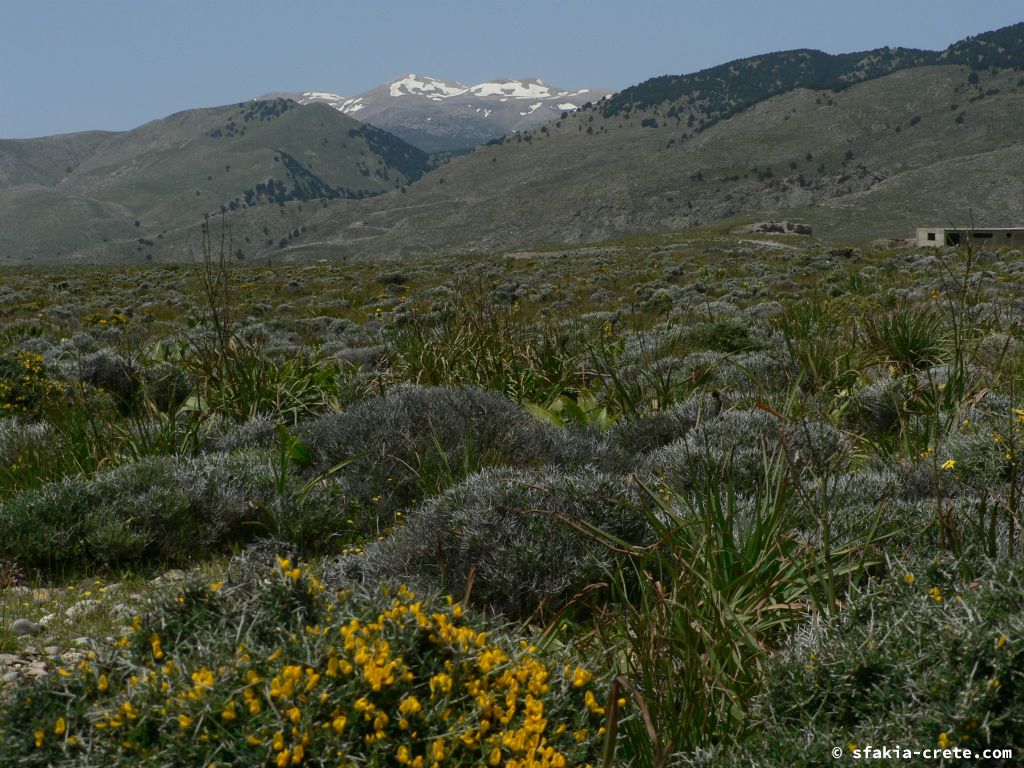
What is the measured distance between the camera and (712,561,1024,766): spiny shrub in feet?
5.90

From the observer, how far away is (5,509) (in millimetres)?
4191

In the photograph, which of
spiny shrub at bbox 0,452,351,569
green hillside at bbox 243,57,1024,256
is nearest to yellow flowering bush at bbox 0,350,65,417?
spiny shrub at bbox 0,452,351,569

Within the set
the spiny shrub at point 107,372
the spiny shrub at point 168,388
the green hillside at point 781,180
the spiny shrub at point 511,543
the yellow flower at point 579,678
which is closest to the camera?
the yellow flower at point 579,678

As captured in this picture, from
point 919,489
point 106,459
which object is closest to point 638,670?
point 919,489

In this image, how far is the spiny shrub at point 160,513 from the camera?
4086 mm

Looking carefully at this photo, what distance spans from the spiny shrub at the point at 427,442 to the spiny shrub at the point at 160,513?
15.3 inches

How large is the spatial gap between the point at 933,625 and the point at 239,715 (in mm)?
1889

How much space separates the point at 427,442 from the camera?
203 inches

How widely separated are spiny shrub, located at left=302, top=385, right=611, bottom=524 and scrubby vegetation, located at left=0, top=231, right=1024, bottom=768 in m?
0.03

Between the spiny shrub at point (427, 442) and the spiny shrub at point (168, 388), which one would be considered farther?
the spiny shrub at point (168, 388)

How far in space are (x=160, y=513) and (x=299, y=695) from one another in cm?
284

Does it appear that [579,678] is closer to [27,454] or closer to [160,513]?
[160,513]

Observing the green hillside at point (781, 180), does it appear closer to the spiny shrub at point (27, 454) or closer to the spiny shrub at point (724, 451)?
the spiny shrub at point (724, 451)

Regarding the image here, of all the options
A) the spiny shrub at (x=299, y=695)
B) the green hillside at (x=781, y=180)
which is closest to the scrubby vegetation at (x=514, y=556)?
the spiny shrub at (x=299, y=695)
